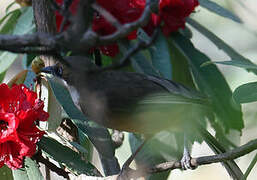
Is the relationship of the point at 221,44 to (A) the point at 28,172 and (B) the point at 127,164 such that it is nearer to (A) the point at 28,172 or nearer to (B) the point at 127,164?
(B) the point at 127,164

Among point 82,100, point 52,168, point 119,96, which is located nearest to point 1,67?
point 82,100

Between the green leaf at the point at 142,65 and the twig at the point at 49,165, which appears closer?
the twig at the point at 49,165

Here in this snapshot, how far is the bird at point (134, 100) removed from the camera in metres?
2.74

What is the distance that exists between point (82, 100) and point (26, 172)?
28.6 inches

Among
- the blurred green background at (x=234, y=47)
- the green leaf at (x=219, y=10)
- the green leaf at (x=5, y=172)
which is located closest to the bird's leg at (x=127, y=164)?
the blurred green background at (x=234, y=47)

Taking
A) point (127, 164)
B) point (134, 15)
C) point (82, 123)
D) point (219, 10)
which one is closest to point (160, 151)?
point (127, 164)

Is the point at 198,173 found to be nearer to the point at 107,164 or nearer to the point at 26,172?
the point at 107,164

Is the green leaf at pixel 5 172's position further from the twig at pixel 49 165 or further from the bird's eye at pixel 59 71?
the bird's eye at pixel 59 71

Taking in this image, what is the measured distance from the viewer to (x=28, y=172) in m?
2.37

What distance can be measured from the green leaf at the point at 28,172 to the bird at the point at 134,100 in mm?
441

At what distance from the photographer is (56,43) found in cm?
110

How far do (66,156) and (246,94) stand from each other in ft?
2.69

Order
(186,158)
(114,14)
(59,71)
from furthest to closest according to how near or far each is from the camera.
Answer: (59,71)
(114,14)
(186,158)

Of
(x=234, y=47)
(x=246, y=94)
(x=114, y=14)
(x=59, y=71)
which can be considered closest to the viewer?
(x=246, y=94)
